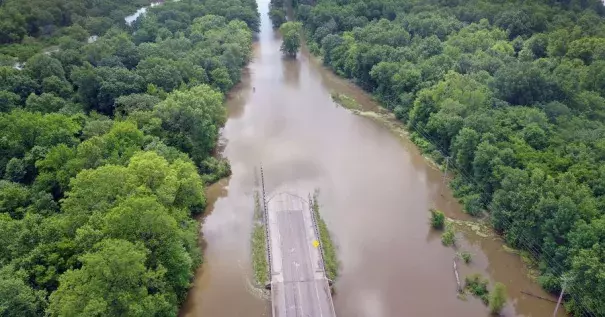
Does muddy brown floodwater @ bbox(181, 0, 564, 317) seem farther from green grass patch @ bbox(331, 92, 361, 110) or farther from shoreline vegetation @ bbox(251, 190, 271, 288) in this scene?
green grass patch @ bbox(331, 92, 361, 110)

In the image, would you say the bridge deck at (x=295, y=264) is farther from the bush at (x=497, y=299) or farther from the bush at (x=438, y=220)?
the bush at (x=497, y=299)

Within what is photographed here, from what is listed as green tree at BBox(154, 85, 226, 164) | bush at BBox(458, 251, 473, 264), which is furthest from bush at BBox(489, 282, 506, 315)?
green tree at BBox(154, 85, 226, 164)

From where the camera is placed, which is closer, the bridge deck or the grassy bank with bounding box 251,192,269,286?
the bridge deck

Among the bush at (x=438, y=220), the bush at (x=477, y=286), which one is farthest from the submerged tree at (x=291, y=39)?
the bush at (x=477, y=286)

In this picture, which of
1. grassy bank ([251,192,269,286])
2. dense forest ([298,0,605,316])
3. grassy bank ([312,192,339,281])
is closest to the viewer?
dense forest ([298,0,605,316])

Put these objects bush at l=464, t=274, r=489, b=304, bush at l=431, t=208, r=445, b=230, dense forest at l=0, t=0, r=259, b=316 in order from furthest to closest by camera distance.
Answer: bush at l=431, t=208, r=445, b=230
bush at l=464, t=274, r=489, b=304
dense forest at l=0, t=0, r=259, b=316

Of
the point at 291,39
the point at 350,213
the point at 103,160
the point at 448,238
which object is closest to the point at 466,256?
the point at 448,238
